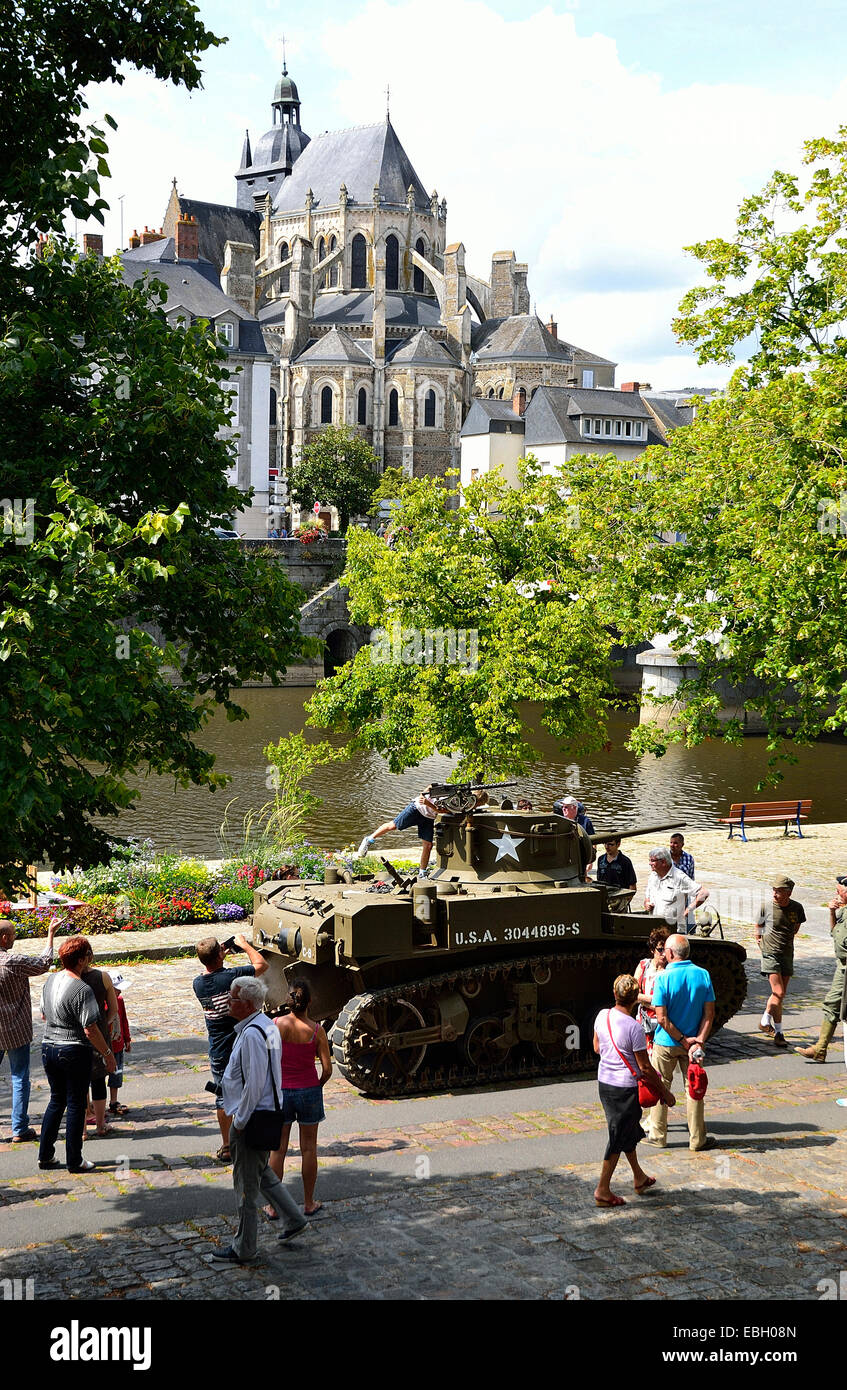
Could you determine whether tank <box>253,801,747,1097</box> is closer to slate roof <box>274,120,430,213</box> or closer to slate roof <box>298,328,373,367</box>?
slate roof <box>298,328,373,367</box>

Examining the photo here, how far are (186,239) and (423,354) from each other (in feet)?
60.1

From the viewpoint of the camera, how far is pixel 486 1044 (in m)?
12.0

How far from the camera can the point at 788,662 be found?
1786 centimetres

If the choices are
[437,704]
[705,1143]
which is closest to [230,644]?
[705,1143]

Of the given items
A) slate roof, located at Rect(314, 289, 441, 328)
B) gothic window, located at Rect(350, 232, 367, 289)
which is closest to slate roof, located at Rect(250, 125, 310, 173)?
gothic window, located at Rect(350, 232, 367, 289)

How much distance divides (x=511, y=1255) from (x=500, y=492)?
1818 centimetres

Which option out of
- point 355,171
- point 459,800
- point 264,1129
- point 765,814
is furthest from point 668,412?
point 264,1129

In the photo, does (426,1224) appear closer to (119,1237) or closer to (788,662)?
(119,1237)

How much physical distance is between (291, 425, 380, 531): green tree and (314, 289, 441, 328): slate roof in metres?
21.0

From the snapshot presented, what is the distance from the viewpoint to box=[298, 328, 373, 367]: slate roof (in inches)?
3802

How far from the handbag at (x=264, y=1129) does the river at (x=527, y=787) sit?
1935cm

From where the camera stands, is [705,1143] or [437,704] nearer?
[705,1143]

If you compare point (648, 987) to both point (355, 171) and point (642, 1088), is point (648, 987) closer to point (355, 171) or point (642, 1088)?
point (642, 1088)

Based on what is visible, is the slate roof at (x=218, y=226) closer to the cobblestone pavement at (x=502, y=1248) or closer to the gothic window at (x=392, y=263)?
the gothic window at (x=392, y=263)
